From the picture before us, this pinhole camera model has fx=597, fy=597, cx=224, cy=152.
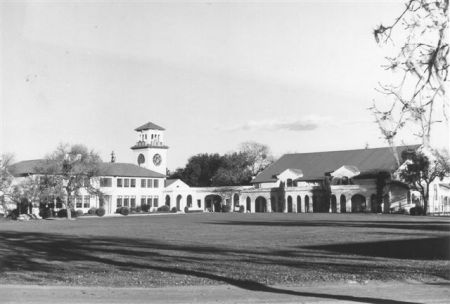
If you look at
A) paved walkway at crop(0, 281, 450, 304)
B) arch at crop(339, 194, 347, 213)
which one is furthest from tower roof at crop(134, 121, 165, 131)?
paved walkway at crop(0, 281, 450, 304)

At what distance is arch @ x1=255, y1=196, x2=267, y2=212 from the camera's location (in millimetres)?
90150

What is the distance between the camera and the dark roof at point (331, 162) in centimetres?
7928

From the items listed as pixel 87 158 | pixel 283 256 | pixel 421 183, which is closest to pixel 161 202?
pixel 87 158

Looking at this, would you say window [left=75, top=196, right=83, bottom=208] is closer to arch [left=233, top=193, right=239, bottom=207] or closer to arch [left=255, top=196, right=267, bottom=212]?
arch [left=233, top=193, right=239, bottom=207]

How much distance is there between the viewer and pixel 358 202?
77.2 metres

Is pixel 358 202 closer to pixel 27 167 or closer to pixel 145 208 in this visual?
pixel 145 208

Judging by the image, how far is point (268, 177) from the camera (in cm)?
9312

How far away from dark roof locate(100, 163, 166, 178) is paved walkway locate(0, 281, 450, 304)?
67.5m

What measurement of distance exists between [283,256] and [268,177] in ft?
243

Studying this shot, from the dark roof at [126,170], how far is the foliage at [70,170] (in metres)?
14.4

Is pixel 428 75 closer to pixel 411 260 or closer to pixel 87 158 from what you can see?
pixel 411 260

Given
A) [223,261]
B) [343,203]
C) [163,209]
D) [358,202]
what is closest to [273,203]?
[343,203]

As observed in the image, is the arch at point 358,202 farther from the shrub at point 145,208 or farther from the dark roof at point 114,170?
the dark roof at point 114,170

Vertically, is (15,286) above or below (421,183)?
below
